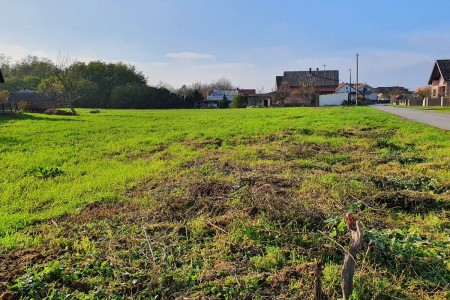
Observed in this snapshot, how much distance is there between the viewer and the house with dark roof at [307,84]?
74938 mm

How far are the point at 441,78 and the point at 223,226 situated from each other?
6135cm

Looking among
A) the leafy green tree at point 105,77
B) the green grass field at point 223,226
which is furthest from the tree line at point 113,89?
the green grass field at point 223,226

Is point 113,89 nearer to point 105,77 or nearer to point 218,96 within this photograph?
point 105,77

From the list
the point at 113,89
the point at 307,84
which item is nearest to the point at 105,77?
the point at 113,89

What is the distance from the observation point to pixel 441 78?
54.2m

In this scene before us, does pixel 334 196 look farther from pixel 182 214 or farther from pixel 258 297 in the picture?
pixel 258 297

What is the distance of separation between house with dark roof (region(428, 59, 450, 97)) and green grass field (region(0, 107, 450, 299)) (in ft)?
168

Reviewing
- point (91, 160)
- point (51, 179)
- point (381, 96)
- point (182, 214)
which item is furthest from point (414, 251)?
point (381, 96)

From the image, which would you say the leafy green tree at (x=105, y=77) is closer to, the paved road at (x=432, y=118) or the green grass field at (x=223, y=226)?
the paved road at (x=432, y=118)

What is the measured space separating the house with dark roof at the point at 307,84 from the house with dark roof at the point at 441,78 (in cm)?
2276

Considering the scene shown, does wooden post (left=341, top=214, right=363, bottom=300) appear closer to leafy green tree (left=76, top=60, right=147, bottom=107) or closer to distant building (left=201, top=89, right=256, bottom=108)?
leafy green tree (left=76, top=60, right=147, bottom=107)

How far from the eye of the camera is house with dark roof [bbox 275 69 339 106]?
7494 cm

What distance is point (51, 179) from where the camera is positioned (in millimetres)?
7520

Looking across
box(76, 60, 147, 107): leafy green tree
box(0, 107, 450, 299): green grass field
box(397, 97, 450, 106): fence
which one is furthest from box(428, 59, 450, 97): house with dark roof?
box(76, 60, 147, 107): leafy green tree
